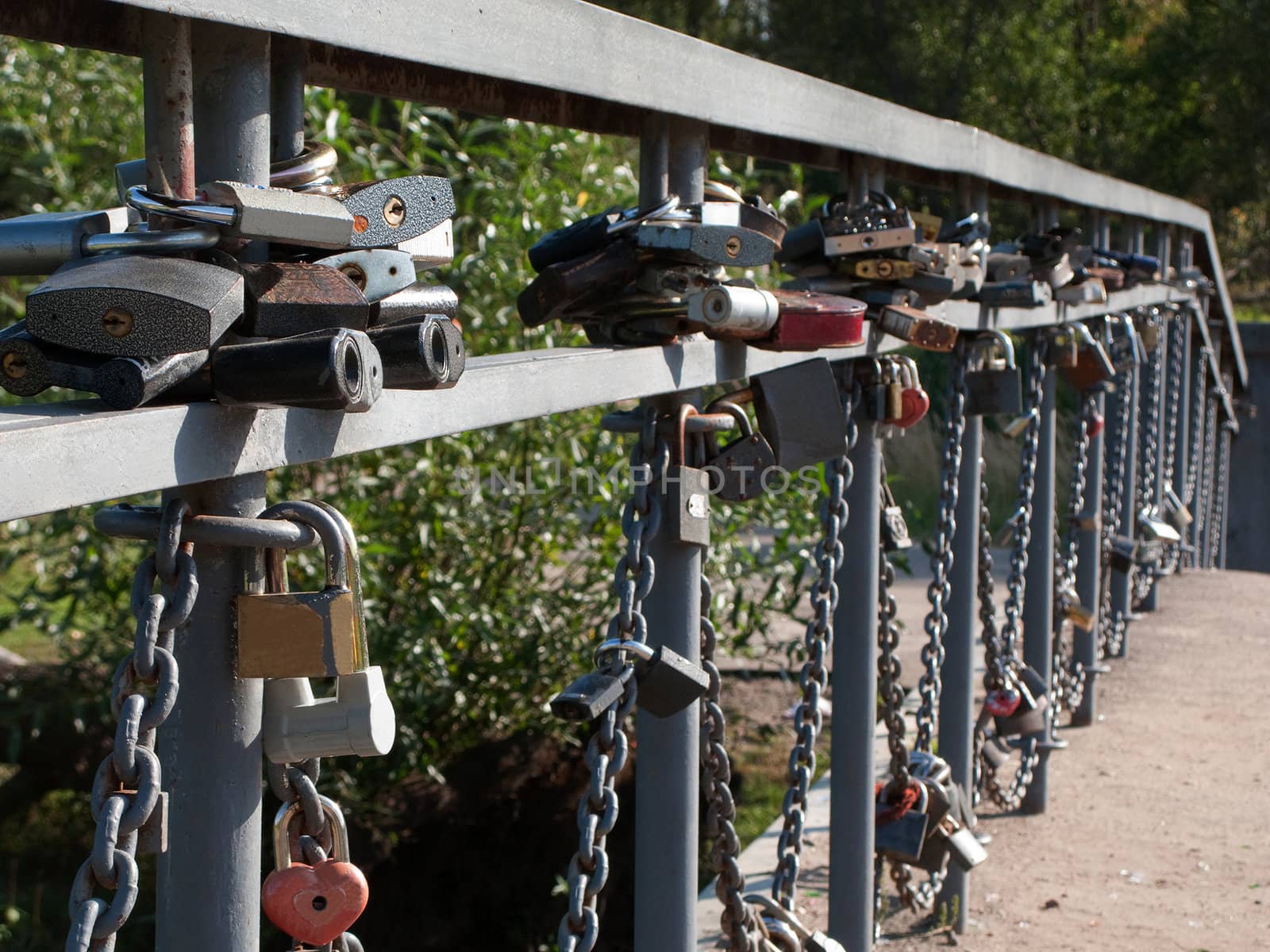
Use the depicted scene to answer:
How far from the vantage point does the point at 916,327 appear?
7.65 feet

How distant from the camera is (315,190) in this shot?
3.84 ft

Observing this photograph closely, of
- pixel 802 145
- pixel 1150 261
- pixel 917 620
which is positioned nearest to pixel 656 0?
pixel 917 620

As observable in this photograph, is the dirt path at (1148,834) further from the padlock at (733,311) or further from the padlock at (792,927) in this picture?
the padlock at (733,311)

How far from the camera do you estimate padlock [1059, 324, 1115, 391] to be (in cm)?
406

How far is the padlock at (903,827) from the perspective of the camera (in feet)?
8.82

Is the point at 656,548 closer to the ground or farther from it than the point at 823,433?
closer to the ground

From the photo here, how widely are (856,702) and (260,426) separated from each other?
1.59 metres

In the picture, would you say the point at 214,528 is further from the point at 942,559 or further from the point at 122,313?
the point at 942,559

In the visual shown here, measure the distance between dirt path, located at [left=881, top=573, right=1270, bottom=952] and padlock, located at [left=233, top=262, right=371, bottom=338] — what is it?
219cm

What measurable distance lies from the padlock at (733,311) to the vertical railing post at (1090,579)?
289 cm

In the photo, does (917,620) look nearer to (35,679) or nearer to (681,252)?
(35,679)

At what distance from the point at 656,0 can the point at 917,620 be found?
32.7 ft

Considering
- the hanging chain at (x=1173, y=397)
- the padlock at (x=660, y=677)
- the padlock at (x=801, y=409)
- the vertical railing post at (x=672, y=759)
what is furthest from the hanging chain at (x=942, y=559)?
the hanging chain at (x=1173, y=397)

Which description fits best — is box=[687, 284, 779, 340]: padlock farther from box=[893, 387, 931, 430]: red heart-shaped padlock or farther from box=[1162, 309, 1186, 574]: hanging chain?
box=[1162, 309, 1186, 574]: hanging chain
